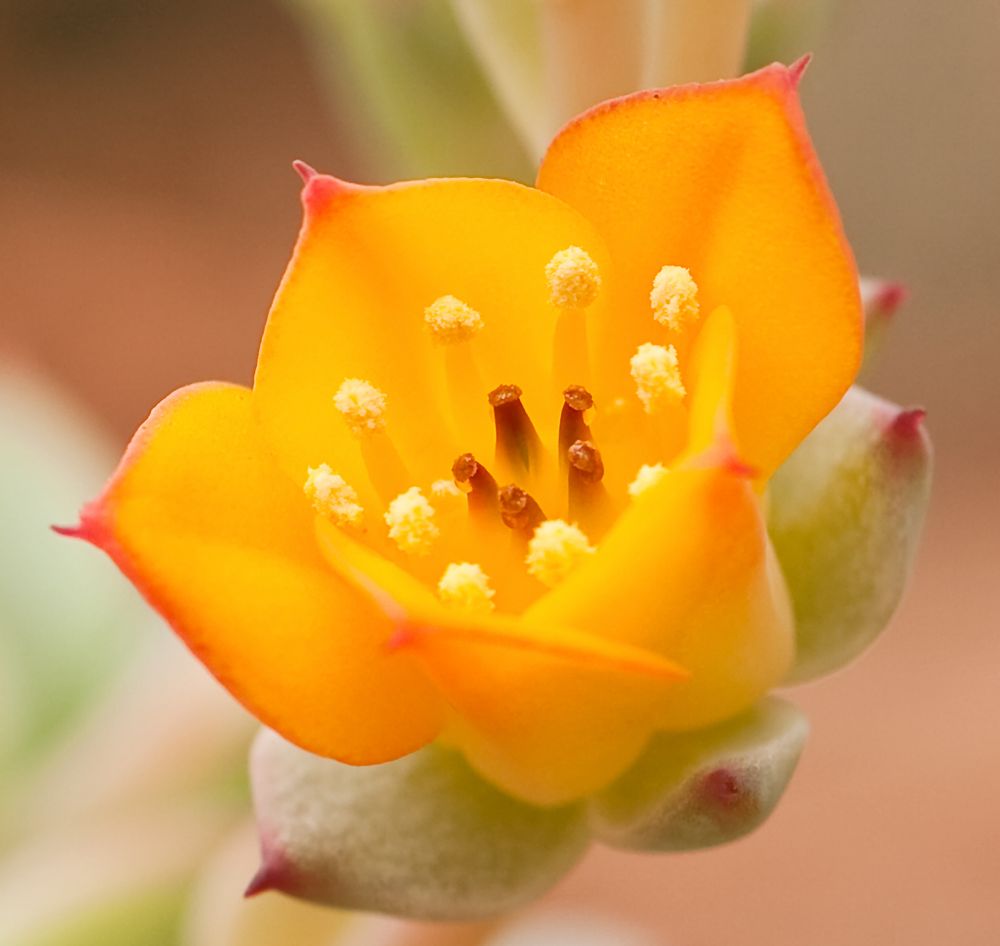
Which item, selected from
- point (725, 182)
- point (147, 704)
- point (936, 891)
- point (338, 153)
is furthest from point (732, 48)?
point (338, 153)

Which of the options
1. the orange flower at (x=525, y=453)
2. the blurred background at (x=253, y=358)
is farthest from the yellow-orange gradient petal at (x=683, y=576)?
the blurred background at (x=253, y=358)

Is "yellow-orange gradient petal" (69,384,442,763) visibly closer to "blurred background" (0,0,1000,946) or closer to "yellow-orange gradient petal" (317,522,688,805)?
"yellow-orange gradient petal" (317,522,688,805)

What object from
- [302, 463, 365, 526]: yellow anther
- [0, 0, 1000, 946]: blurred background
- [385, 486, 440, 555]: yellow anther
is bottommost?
[0, 0, 1000, 946]: blurred background

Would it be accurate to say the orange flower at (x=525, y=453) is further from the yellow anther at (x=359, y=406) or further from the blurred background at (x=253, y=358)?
the blurred background at (x=253, y=358)

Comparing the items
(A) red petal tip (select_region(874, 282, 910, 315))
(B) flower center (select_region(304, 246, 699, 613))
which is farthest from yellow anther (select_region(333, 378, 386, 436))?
(A) red petal tip (select_region(874, 282, 910, 315))

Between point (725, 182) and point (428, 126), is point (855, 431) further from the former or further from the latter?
point (428, 126)
